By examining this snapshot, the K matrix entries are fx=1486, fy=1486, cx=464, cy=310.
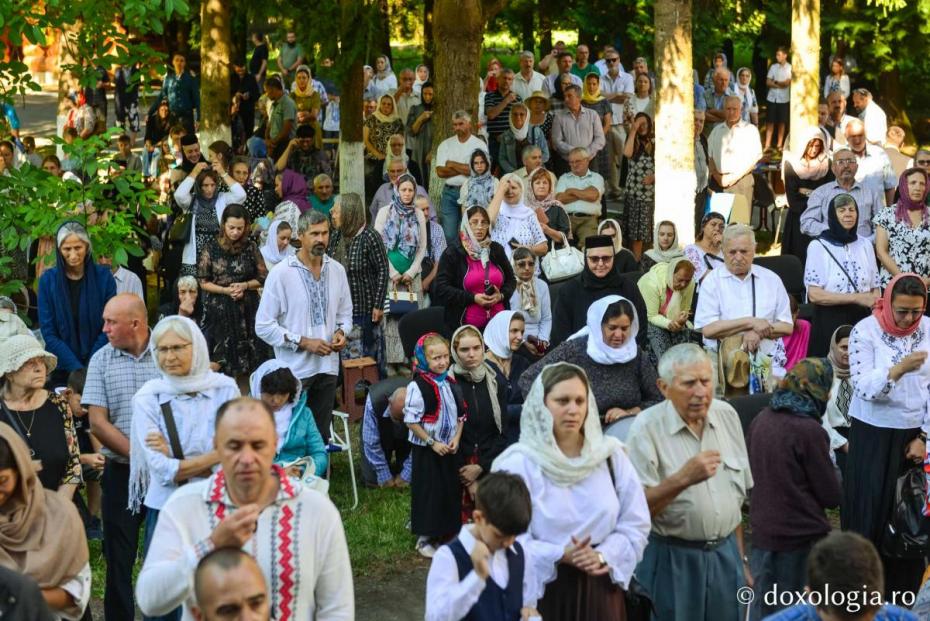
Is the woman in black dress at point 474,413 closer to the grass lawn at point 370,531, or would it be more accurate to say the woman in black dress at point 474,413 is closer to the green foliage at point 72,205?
the grass lawn at point 370,531

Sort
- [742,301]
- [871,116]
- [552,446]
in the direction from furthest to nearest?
[871,116] → [742,301] → [552,446]

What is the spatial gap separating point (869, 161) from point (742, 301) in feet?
21.2

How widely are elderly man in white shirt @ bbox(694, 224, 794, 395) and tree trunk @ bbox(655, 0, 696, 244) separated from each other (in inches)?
187

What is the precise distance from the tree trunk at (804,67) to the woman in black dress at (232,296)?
10018 mm

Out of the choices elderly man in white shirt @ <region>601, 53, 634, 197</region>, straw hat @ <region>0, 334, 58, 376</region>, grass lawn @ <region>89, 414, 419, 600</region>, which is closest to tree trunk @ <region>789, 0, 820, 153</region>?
elderly man in white shirt @ <region>601, 53, 634, 197</region>

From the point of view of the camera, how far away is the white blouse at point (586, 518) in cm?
581

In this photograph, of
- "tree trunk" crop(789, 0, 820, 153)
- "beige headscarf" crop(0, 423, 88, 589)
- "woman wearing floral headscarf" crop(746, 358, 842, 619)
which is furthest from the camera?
"tree trunk" crop(789, 0, 820, 153)

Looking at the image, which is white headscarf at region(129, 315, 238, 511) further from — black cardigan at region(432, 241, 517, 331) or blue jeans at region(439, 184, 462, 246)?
blue jeans at region(439, 184, 462, 246)

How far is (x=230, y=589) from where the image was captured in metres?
4.33

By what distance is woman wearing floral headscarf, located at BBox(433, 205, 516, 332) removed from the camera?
11234mm

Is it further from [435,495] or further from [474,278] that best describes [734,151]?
[435,495]

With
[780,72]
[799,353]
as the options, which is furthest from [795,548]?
[780,72]

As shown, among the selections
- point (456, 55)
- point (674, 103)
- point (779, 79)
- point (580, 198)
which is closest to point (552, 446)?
point (674, 103)

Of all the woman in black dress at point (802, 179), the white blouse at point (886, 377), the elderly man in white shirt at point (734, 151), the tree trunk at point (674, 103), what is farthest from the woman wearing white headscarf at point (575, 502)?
the elderly man in white shirt at point (734, 151)
